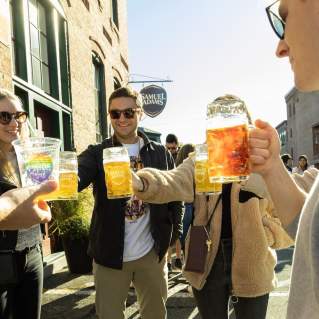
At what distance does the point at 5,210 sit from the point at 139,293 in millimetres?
1957

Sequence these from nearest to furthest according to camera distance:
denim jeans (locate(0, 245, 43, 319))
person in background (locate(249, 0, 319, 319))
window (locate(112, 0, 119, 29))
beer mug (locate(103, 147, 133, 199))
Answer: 1. person in background (locate(249, 0, 319, 319))
2. beer mug (locate(103, 147, 133, 199))
3. denim jeans (locate(0, 245, 43, 319))
4. window (locate(112, 0, 119, 29))

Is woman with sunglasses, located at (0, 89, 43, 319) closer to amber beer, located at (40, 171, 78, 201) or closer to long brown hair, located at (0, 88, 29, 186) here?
long brown hair, located at (0, 88, 29, 186)

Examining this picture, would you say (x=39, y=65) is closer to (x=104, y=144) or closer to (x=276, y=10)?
(x=104, y=144)

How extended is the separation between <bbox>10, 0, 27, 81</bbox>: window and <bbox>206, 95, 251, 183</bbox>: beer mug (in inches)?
216

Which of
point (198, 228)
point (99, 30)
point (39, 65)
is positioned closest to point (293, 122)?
point (99, 30)

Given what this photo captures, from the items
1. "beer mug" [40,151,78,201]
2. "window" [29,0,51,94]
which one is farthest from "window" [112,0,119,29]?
"beer mug" [40,151,78,201]

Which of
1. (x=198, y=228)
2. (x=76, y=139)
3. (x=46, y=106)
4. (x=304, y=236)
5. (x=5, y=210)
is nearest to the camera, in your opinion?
(x=304, y=236)

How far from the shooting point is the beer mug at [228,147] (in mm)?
1629

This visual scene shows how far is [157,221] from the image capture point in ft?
10.6

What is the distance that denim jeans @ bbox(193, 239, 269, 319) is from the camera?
2.67m

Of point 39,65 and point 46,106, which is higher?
point 39,65

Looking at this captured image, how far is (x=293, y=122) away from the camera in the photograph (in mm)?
56219

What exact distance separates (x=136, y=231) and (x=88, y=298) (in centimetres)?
257

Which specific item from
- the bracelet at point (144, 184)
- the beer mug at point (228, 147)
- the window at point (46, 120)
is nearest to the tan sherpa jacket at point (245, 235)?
the bracelet at point (144, 184)
